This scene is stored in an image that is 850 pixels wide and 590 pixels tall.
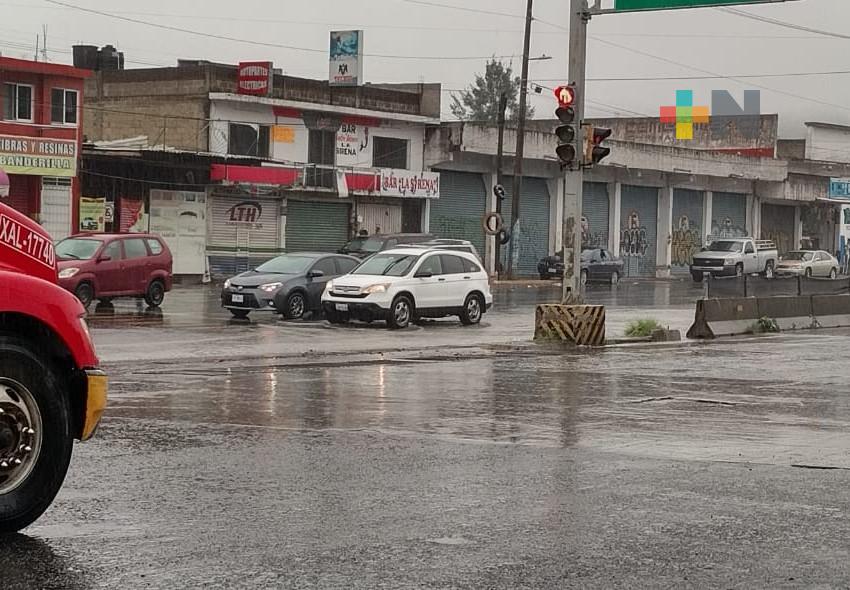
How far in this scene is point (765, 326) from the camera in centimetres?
2970

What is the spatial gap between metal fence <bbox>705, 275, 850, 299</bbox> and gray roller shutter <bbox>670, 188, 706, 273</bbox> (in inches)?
1501

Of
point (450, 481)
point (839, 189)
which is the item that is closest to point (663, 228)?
point (839, 189)

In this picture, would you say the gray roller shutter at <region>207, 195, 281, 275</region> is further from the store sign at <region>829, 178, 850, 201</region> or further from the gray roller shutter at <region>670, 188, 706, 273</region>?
the store sign at <region>829, 178, 850, 201</region>

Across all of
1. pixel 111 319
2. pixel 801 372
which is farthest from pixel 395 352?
pixel 111 319

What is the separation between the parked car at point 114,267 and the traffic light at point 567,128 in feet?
38.0

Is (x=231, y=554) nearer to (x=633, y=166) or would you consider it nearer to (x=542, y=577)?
(x=542, y=577)

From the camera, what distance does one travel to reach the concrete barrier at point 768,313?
91.4ft

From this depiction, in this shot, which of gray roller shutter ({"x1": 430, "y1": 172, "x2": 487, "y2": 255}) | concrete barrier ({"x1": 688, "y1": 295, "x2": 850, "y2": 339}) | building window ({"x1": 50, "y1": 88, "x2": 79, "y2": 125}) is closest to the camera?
concrete barrier ({"x1": 688, "y1": 295, "x2": 850, "y2": 339})

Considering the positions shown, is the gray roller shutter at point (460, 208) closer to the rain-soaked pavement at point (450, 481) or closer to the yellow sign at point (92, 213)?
the yellow sign at point (92, 213)

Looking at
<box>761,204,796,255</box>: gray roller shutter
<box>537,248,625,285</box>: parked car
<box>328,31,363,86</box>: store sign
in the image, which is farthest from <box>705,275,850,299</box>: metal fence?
<box>761,204,796,255</box>: gray roller shutter

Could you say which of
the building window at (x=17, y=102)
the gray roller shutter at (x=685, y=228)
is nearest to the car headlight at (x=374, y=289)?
the building window at (x=17, y=102)

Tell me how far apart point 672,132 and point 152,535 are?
84680 mm

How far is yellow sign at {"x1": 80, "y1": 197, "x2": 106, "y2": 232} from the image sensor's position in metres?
45.0

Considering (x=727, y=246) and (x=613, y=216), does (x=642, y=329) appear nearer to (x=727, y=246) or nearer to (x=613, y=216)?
(x=727, y=246)
